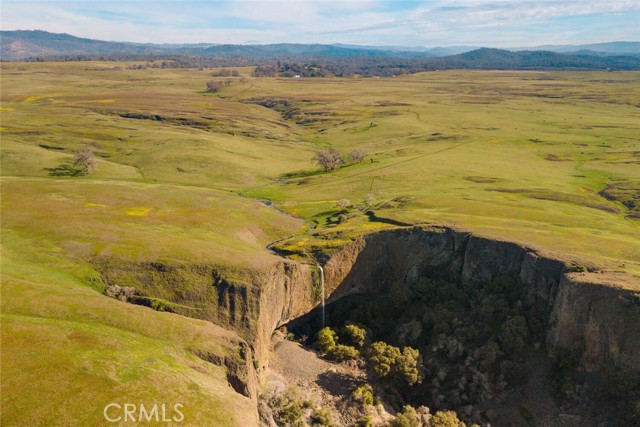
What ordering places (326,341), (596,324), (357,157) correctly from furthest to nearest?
(357,157), (326,341), (596,324)

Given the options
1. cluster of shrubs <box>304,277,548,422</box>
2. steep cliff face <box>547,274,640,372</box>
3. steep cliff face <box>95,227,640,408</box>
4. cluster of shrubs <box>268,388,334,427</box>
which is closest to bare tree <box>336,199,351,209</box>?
steep cliff face <box>95,227,640,408</box>

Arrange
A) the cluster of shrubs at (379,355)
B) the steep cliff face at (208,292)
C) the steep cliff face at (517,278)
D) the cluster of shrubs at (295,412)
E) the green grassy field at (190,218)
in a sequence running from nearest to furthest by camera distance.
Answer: the green grassy field at (190,218)
the cluster of shrubs at (295,412)
the steep cliff face at (517,278)
the steep cliff face at (208,292)
the cluster of shrubs at (379,355)

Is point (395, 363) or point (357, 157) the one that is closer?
point (395, 363)

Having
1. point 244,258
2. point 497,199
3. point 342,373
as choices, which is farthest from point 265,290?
point 497,199

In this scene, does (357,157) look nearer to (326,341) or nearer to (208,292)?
(326,341)

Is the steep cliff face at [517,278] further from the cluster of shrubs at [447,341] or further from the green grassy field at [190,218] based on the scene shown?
the green grassy field at [190,218]

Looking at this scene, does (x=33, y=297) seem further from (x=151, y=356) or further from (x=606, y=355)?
(x=606, y=355)

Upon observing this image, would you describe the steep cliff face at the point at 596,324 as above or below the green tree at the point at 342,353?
above

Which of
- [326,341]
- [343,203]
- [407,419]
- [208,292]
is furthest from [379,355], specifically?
[343,203]

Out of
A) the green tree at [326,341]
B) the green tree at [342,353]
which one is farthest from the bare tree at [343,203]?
the green tree at [342,353]

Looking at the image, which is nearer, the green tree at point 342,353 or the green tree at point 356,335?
the green tree at point 342,353

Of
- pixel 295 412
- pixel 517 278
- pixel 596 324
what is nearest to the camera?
pixel 295 412

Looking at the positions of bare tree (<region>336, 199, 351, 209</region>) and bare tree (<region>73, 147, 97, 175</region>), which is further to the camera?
bare tree (<region>73, 147, 97, 175</region>)

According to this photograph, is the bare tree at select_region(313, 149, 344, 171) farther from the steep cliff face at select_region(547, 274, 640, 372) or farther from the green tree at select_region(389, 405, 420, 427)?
the green tree at select_region(389, 405, 420, 427)
